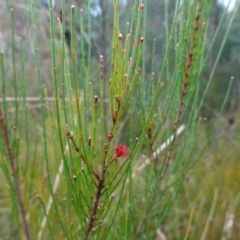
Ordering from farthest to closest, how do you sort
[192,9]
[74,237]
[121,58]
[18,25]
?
[18,25]
[192,9]
[74,237]
[121,58]

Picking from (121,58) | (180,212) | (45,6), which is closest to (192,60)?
(121,58)

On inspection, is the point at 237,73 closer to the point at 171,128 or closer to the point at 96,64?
the point at 96,64

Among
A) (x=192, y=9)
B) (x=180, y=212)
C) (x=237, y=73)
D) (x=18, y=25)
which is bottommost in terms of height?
(x=180, y=212)

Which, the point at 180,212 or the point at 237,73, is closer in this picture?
the point at 180,212

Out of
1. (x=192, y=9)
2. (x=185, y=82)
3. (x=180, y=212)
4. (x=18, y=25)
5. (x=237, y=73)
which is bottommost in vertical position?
(x=180, y=212)

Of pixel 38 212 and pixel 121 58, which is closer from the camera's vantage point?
pixel 121 58

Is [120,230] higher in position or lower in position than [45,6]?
lower

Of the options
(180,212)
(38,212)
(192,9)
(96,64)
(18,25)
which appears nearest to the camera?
(192,9)

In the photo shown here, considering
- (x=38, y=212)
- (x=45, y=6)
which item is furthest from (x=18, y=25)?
(x=38, y=212)

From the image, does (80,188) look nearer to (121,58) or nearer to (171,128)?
(121,58)
